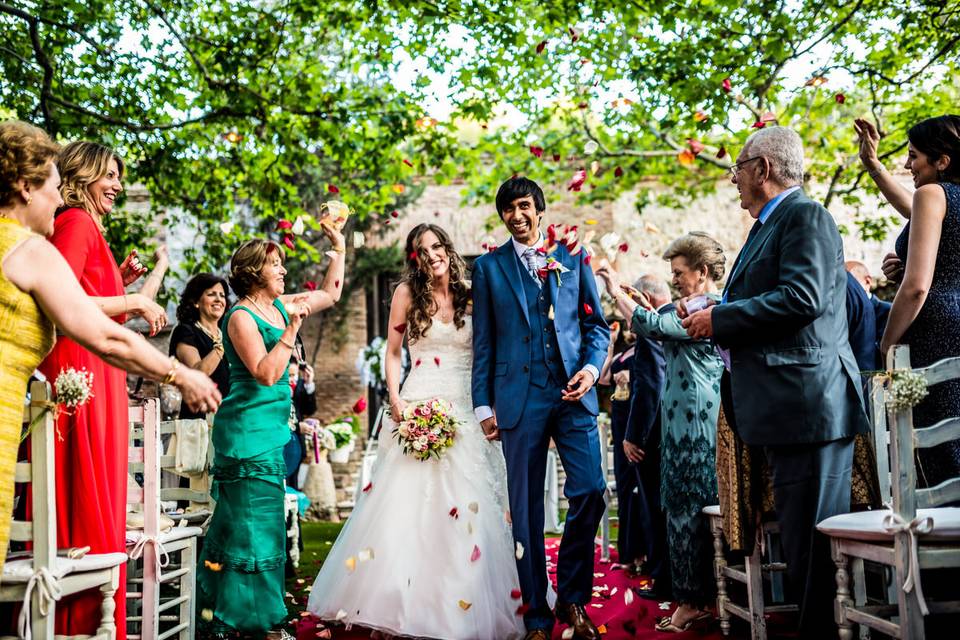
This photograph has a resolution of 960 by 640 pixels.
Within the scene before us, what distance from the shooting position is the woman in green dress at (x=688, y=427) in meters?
4.76

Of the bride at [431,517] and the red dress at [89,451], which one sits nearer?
the red dress at [89,451]

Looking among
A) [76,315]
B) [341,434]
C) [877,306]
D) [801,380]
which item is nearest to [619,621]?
[801,380]

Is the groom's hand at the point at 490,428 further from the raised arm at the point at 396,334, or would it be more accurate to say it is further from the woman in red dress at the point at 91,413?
the woman in red dress at the point at 91,413

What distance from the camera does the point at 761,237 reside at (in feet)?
11.7

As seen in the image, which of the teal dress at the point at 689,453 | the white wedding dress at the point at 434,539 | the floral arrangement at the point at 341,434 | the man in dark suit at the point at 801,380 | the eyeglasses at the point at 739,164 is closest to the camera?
the man in dark suit at the point at 801,380

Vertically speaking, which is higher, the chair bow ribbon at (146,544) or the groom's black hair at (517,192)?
the groom's black hair at (517,192)

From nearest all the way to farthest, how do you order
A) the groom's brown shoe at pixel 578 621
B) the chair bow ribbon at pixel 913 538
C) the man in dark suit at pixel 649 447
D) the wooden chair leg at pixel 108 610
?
the chair bow ribbon at pixel 913 538
the wooden chair leg at pixel 108 610
the groom's brown shoe at pixel 578 621
the man in dark suit at pixel 649 447

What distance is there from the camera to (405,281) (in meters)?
5.12

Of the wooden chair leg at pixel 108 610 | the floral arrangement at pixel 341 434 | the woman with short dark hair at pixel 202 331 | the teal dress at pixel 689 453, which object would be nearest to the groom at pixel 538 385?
the teal dress at pixel 689 453

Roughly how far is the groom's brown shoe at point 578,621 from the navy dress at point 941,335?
1.66 metres

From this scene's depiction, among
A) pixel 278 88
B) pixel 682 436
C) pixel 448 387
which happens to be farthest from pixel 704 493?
pixel 278 88

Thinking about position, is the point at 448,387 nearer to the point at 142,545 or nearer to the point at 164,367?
the point at 142,545

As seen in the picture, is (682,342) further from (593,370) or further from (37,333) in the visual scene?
(37,333)

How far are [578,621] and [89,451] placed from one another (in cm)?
236
